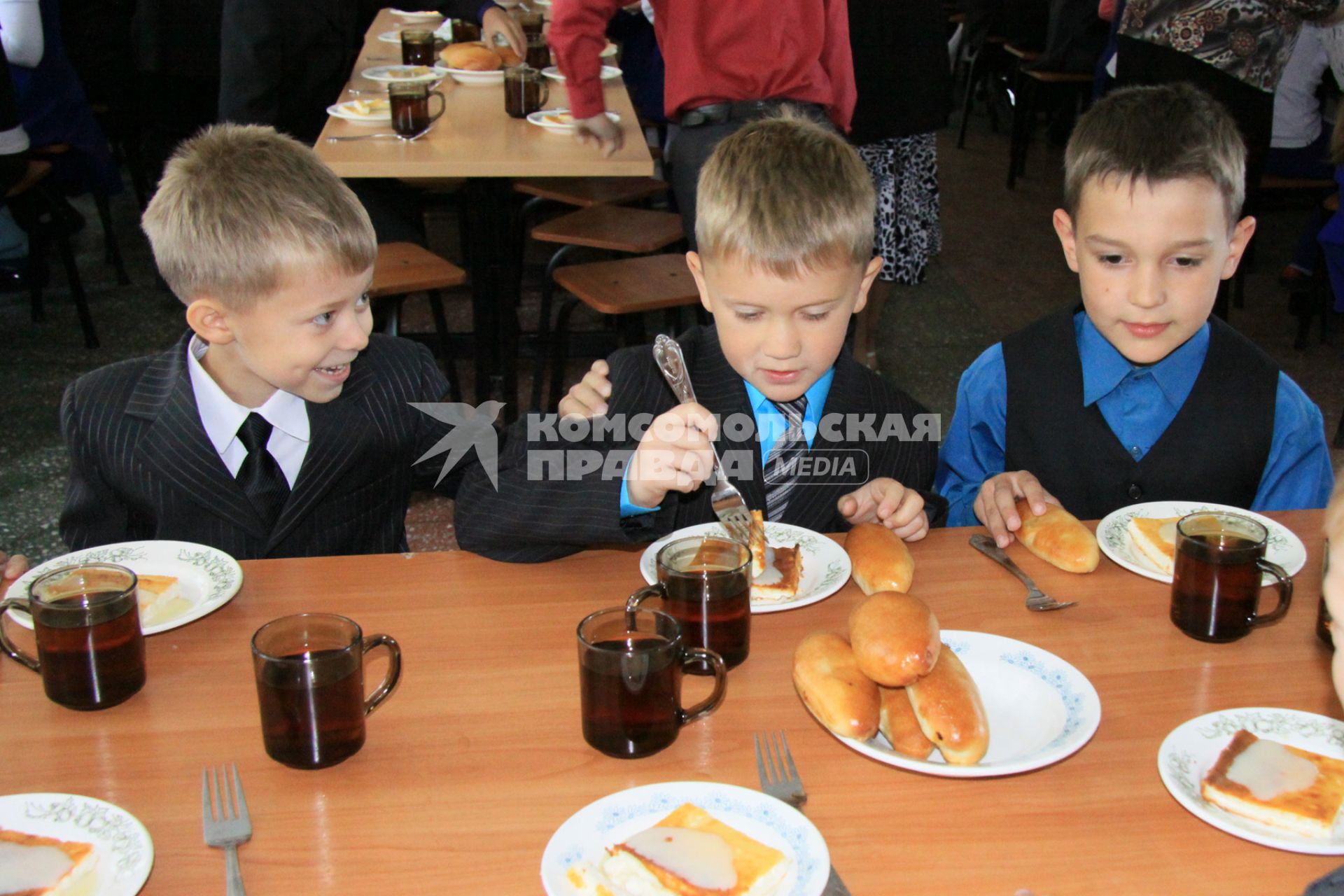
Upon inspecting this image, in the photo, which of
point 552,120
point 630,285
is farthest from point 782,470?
point 552,120

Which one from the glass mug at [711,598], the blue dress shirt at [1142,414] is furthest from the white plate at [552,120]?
the glass mug at [711,598]

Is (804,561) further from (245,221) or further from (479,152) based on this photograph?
(479,152)

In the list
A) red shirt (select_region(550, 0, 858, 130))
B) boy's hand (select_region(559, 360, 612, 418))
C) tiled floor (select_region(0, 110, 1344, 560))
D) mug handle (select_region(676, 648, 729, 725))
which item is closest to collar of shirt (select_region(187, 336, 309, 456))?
boy's hand (select_region(559, 360, 612, 418))

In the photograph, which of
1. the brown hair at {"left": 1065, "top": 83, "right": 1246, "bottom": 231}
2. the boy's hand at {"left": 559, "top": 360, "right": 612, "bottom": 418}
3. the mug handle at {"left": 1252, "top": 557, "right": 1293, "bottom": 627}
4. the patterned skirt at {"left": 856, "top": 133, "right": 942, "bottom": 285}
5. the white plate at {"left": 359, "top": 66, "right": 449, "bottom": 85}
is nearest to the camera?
the mug handle at {"left": 1252, "top": 557, "right": 1293, "bottom": 627}

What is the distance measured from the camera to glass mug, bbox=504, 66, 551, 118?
129 inches

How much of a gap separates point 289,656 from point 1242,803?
77 centimetres

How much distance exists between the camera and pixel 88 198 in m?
6.28

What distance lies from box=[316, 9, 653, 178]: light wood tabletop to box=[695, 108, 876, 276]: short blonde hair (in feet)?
3.94

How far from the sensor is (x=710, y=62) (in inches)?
123

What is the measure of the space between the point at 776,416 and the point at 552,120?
1768mm

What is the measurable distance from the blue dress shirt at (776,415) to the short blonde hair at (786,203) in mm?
201

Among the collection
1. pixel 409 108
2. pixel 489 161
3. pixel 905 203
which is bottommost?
pixel 905 203

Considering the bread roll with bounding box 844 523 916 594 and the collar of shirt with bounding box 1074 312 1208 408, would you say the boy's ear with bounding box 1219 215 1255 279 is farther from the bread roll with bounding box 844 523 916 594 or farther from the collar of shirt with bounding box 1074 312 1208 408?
the bread roll with bounding box 844 523 916 594

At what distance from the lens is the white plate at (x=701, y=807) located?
0.86 m
